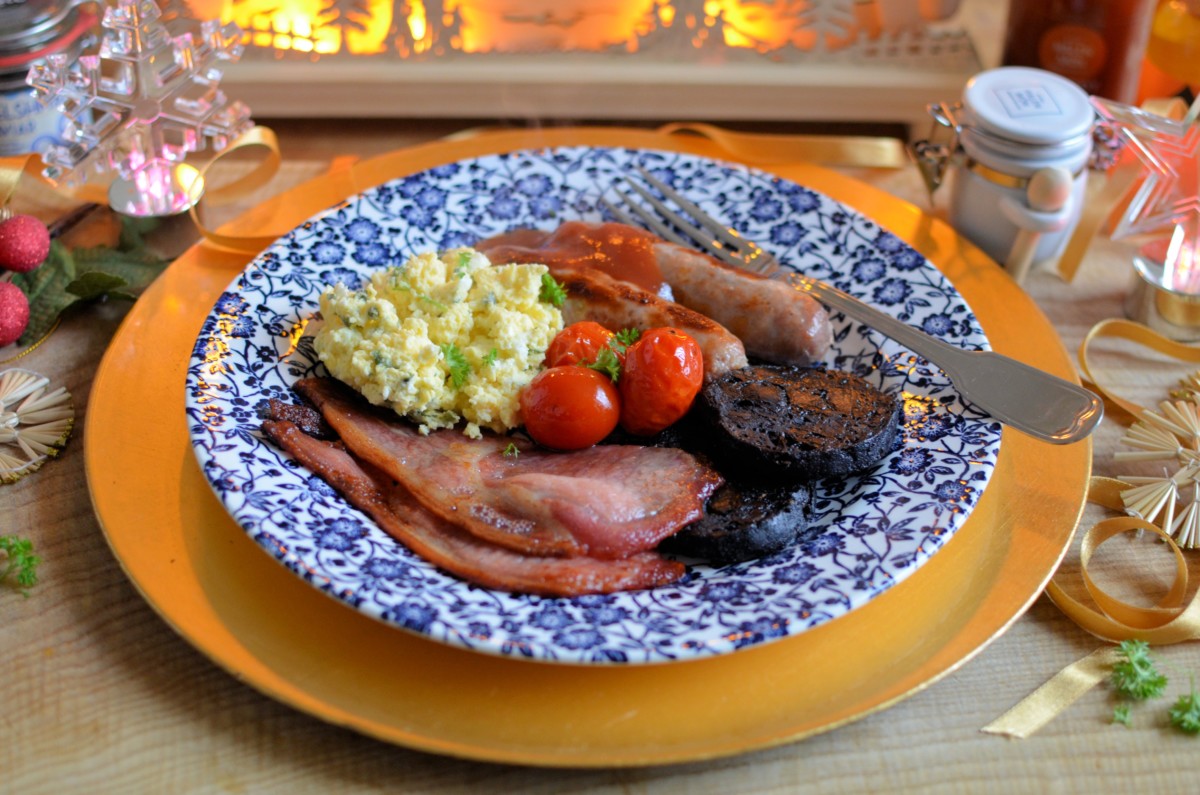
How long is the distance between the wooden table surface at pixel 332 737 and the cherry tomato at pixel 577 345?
100cm

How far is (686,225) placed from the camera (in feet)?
10.4

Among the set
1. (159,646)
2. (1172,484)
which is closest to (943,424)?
(1172,484)

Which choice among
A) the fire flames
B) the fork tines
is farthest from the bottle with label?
the fork tines

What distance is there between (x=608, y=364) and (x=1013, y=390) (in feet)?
3.22

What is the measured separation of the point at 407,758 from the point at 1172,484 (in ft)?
6.38

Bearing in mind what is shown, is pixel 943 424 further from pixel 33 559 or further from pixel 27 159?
pixel 27 159

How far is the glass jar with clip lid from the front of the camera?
3.05 meters

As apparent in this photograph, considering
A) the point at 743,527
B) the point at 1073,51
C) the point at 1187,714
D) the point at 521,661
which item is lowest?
the point at 1187,714

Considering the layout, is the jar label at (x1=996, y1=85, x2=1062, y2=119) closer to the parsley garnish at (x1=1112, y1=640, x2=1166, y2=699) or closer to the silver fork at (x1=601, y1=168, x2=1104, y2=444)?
the silver fork at (x1=601, y1=168, x2=1104, y2=444)

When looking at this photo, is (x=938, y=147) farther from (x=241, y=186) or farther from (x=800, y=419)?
(x=241, y=186)

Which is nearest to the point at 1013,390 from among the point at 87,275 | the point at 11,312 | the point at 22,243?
the point at 87,275

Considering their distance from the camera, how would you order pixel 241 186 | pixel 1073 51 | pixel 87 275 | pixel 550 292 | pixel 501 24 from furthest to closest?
pixel 501 24 → pixel 1073 51 → pixel 241 186 → pixel 87 275 → pixel 550 292

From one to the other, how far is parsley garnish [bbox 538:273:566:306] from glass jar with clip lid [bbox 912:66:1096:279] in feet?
4.76

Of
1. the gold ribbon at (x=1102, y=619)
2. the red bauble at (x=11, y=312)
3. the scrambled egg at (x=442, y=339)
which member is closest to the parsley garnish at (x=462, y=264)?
the scrambled egg at (x=442, y=339)
